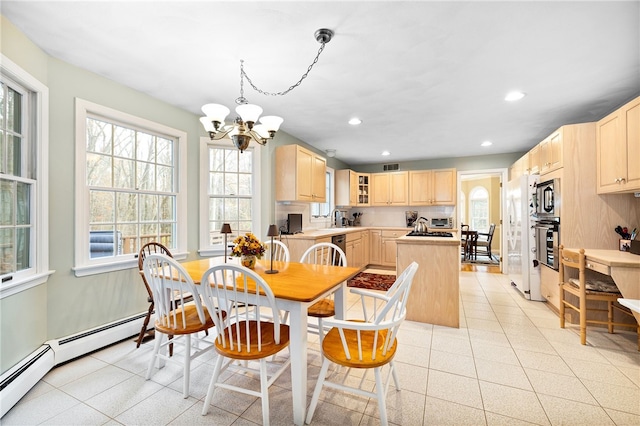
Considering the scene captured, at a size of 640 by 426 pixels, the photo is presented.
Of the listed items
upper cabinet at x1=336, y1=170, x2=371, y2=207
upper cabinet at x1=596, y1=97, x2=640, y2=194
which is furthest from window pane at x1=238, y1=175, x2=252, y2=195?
upper cabinet at x1=596, y1=97, x2=640, y2=194

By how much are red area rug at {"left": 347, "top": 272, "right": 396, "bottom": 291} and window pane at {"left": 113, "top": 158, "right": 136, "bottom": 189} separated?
3440 millimetres

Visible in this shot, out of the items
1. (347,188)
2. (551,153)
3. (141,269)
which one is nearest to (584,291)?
(551,153)

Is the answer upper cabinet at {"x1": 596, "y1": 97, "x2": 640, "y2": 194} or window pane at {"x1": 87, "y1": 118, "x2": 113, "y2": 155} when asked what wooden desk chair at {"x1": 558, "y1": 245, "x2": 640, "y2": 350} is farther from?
window pane at {"x1": 87, "y1": 118, "x2": 113, "y2": 155}

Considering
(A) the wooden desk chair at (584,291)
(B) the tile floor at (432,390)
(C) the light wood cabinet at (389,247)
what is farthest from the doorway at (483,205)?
(B) the tile floor at (432,390)

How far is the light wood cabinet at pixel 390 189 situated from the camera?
21.1 ft

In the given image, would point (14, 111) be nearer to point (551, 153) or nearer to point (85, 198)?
point (85, 198)

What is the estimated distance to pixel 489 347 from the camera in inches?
100.0

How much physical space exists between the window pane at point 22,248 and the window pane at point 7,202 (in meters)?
0.12

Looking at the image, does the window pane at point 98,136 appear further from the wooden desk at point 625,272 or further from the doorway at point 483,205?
the doorway at point 483,205

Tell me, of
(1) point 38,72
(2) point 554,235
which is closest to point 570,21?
(2) point 554,235

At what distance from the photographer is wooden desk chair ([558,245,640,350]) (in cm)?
258

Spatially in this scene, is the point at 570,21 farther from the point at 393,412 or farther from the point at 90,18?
the point at 90,18

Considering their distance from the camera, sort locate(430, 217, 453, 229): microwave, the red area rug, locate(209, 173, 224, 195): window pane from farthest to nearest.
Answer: locate(430, 217, 453, 229): microwave → the red area rug → locate(209, 173, 224, 195): window pane

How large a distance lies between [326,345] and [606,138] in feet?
11.1
